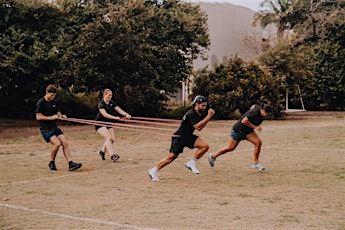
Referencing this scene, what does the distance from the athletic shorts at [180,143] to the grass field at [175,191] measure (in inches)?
23.6

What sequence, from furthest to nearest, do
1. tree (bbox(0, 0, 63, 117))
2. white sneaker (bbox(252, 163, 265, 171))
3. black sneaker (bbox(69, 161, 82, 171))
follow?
1. tree (bbox(0, 0, 63, 117))
2. white sneaker (bbox(252, 163, 265, 171))
3. black sneaker (bbox(69, 161, 82, 171))

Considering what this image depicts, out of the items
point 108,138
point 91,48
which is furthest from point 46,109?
point 91,48

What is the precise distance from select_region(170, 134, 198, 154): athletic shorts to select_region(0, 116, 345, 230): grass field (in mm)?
599

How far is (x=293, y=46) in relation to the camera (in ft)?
125

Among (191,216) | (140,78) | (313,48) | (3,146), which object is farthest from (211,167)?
(313,48)

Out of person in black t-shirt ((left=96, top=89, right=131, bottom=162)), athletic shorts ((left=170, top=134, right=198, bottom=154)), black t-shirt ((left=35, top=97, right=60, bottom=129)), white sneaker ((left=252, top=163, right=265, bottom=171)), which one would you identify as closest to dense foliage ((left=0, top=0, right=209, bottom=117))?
person in black t-shirt ((left=96, top=89, right=131, bottom=162))

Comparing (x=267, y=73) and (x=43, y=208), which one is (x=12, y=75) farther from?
(x=43, y=208)

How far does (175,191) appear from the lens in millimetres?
10547

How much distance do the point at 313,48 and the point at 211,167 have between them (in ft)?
93.0

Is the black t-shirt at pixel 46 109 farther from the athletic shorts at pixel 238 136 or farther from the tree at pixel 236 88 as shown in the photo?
the tree at pixel 236 88

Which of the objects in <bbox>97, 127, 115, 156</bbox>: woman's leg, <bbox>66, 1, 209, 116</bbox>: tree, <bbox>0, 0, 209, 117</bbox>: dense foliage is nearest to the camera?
<bbox>97, 127, 115, 156</bbox>: woman's leg

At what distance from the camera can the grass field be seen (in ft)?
26.8

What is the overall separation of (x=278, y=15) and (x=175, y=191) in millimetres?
32081

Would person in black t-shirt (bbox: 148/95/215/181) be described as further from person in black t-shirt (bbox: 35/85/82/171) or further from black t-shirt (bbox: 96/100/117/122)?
black t-shirt (bbox: 96/100/117/122)
